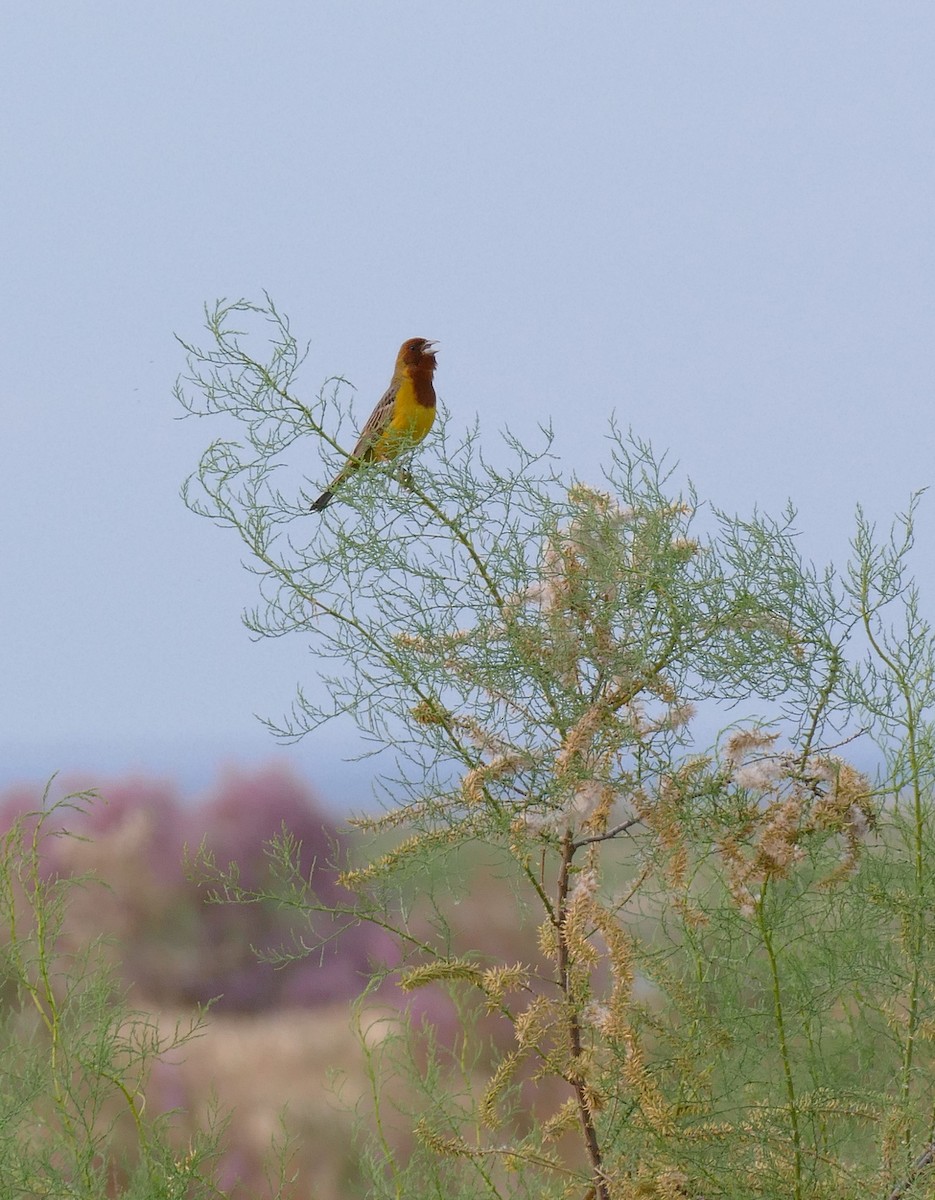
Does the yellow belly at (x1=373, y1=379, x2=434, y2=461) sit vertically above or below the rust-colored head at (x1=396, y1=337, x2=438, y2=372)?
below

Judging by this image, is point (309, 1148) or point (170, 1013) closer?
point (309, 1148)

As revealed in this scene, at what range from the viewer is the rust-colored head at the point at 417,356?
4133mm

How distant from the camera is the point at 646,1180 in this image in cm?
233

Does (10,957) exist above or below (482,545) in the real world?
below

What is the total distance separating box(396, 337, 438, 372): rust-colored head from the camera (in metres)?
4.13

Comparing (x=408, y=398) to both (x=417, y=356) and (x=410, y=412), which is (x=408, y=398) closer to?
(x=410, y=412)

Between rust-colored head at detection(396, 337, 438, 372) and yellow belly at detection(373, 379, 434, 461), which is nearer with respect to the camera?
yellow belly at detection(373, 379, 434, 461)

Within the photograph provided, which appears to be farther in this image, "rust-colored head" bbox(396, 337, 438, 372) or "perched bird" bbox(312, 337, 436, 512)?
"rust-colored head" bbox(396, 337, 438, 372)

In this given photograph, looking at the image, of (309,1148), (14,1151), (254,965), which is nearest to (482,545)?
(14,1151)

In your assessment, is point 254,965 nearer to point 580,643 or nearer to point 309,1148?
point 309,1148

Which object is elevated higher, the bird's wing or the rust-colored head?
the rust-colored head

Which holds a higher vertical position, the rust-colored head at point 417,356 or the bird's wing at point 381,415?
the rust-colored head at point 417,356

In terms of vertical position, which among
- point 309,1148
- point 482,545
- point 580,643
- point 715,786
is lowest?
point 309,1148

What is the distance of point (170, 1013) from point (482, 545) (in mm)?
3309
